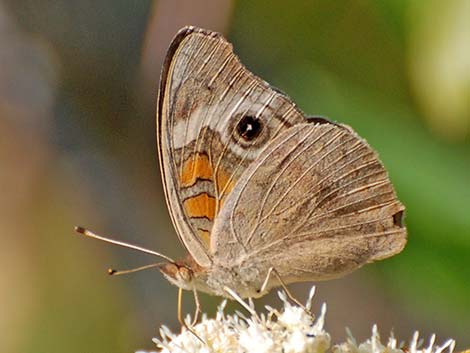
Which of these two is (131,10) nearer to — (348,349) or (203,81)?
(203,81)

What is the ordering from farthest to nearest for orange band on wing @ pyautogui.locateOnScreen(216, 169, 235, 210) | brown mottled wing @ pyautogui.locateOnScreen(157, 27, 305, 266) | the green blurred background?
the green blurred background, orange band on wing @ pyautogui.locateOnScreen(216, 169, 235, 210), brown mottled wing @ pyautogui.locateOnScreen(157, 27, 305, 266)

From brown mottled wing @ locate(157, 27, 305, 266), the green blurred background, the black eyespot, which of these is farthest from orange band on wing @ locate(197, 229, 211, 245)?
the green blurred background

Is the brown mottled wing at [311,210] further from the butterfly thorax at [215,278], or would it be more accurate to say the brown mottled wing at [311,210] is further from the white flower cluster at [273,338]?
the white flower cluster at [273,338]

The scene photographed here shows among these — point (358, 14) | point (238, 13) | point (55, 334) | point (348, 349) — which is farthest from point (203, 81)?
point (55, 334)

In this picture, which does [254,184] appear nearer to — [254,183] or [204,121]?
[254,183]

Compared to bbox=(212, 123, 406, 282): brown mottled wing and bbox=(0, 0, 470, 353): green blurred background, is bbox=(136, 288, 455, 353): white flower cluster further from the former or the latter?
bbox=(0, 0, 470, 353): green blurred background

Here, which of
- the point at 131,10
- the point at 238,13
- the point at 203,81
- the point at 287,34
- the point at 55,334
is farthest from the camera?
the point at 131,10
